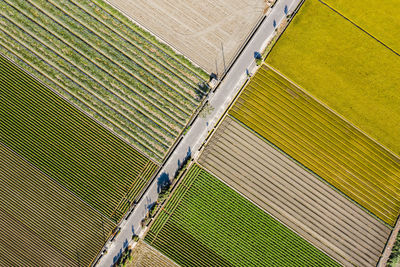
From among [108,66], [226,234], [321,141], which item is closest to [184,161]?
[226,234]

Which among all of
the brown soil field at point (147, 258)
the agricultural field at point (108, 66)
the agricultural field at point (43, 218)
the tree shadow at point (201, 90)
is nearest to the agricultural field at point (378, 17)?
the tree shadow at point (201, 90)

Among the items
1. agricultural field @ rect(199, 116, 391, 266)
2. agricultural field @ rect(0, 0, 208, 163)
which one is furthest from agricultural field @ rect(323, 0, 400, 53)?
agricultural field @ rect(0, 0, 208, 163)

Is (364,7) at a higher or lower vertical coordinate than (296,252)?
higher

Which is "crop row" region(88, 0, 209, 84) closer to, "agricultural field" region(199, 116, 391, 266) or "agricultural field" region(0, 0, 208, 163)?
"agricultural field" region(0, 0, 208, 163)

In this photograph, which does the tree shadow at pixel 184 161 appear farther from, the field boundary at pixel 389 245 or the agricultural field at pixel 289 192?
the field boundary at pixel 389 245

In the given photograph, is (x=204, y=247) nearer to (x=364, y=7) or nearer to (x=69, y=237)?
(x=69, y=237)

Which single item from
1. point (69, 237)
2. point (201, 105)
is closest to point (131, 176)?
point (69, 237)
